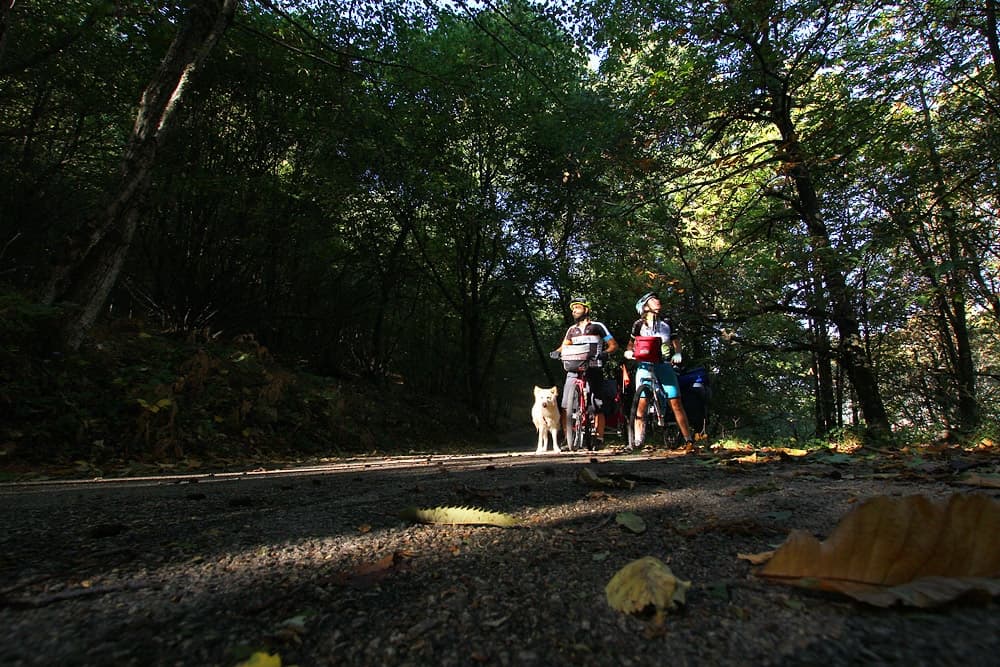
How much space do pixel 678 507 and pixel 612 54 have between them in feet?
28.1

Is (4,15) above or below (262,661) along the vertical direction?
above

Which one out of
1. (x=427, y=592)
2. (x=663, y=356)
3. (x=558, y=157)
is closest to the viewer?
(x=427, y=592)

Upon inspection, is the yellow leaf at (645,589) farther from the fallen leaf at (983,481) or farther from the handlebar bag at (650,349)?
the handlebar bag at (650,349)

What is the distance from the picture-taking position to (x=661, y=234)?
9664mm

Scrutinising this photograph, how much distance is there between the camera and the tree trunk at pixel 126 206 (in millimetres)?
5855

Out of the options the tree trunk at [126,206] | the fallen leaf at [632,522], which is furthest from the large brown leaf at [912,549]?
the tree trunk at [126,206]

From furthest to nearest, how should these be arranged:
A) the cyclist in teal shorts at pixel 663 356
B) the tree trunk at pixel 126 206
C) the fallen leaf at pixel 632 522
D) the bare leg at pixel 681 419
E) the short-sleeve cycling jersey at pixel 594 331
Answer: the short-sleeve cycling jersey at pixel 594 331 → the cyclist in teal shorts at pixel 663 356 → the bare leg at pixel 681 419 → the tree trunk at pixel 126 206 → the fallen leaf at pixel 632 522

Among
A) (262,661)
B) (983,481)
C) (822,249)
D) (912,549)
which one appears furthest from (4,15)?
(822,249)

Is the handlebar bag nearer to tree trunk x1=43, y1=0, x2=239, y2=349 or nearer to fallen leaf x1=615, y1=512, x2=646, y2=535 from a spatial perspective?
fallen leaf x1=615, y1=512, x2=646, y2=535

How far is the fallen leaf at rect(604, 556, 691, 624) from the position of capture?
1.14 meters

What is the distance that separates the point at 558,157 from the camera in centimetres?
1404

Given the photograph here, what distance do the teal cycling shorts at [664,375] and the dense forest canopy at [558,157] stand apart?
9.30ft

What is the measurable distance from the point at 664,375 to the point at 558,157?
30.3ft

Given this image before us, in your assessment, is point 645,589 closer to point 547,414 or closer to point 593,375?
point 593,375
